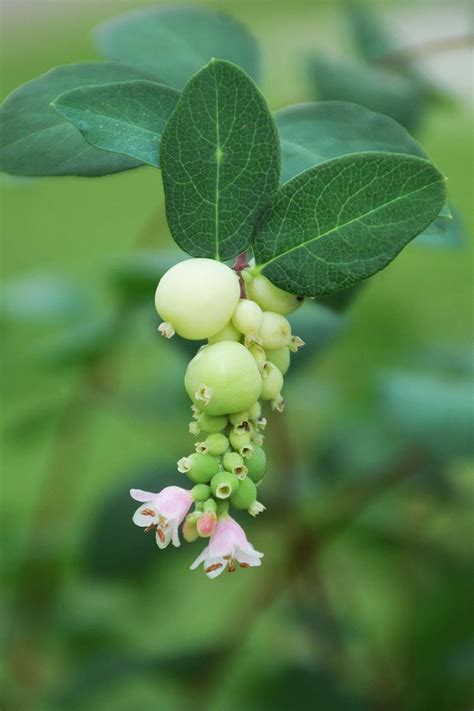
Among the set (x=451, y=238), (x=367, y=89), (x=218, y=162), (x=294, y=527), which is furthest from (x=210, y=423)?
(x=294, y=527)

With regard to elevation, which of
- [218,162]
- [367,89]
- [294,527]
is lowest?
[294,527]

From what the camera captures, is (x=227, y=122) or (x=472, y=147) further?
(x=472, y=147)

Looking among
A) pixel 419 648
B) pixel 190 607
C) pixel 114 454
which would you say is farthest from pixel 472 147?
pixel 419 648

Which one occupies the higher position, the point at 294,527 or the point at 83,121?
the point at 83,121

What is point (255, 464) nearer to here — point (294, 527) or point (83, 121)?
point (83, 121)

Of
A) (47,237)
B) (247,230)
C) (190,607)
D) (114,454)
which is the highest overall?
(247,230)

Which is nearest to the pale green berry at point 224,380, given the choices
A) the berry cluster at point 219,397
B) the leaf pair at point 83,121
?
the berry cluster at point 219,397

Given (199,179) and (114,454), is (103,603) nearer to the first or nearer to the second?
(199,179)

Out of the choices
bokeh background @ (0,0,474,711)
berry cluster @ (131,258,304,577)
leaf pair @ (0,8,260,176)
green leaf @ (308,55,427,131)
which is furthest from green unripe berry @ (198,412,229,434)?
green leaf @ (308,55,427,131)
